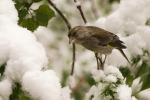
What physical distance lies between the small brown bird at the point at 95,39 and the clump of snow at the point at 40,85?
0.62 metres

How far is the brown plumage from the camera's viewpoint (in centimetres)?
178

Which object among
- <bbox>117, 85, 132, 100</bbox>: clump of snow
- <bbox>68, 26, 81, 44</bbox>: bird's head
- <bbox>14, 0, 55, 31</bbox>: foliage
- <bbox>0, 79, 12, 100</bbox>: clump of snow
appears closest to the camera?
<bbox>0, 79, 12, 100</bbox>: clump of snow

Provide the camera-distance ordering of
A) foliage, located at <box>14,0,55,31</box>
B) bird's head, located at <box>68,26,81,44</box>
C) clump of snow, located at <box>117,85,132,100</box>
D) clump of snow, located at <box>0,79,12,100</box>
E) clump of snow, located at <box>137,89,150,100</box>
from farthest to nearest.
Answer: clump of snow, located at <box>137,89,150,100</box>
bird's head, located at <box>68,26,81,44</box>
foliage, located at <box>14,0,55,31</box>
clump of snow, located at <box>117,85,132,100</box>
clump of snow, located at <box>0,79,12,100</box>

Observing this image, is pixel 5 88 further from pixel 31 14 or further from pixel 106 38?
pixel 106 38

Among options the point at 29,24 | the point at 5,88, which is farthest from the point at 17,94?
the point at 29,24

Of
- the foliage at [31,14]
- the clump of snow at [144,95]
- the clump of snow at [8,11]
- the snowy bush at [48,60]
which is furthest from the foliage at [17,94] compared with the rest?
the clump of snow at [144,95]

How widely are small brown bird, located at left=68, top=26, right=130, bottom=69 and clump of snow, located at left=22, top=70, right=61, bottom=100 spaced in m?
0.62

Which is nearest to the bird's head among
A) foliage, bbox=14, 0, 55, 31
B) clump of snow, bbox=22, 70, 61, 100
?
foliage, bbox=14, 0, 55, 31

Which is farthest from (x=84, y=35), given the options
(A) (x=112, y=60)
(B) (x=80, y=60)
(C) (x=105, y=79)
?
(B) (x=80, y=60)

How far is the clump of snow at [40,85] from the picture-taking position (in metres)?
1.10

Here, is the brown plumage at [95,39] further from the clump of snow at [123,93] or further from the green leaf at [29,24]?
the clump of snow at [123,93]

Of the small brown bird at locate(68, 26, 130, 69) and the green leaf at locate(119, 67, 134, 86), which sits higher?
the small brown bird at locate(68, 26, 130, 69)

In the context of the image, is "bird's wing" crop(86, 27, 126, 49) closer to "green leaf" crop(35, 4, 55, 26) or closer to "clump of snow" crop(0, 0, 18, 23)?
"green leaf" crop(35, 4, 55, 26)

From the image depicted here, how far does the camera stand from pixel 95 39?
5.91ft
